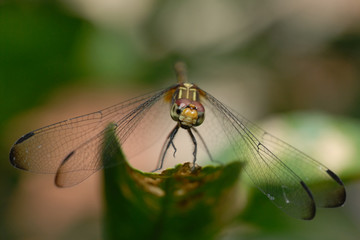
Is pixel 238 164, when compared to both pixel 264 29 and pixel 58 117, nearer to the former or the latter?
pixel 58 117

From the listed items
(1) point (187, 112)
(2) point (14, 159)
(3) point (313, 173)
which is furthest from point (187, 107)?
(2) point (14, 159)

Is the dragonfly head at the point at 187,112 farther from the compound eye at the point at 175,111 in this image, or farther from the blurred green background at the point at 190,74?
the blurred green background at the point at 190,74

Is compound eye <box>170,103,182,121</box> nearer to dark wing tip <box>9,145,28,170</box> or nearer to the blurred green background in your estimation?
the blurred green background

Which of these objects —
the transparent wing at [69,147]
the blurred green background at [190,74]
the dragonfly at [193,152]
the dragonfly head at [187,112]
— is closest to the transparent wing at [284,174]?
the dragonfly at [193,152]

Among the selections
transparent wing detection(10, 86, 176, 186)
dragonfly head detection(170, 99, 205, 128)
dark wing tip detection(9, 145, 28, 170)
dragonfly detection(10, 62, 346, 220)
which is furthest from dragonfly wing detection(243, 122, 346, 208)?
dark wing tip detection(9, 145, 28, 170)

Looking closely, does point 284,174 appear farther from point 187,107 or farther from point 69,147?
point 69,147

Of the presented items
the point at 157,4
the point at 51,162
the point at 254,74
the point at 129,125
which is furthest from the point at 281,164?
the point at 157,4

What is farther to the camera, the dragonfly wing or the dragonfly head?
the dragonfly head
